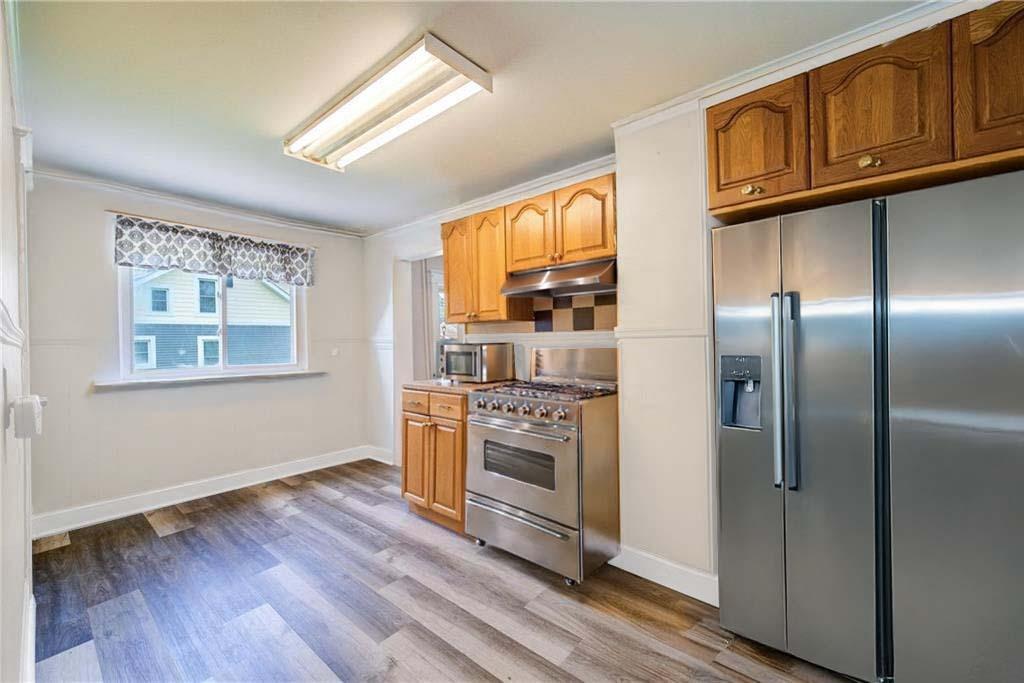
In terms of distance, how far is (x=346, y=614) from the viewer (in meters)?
2.13

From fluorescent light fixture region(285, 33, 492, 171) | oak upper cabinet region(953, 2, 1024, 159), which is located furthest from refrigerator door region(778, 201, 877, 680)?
fluorescent light fixture region(285, 33, 492, 171)

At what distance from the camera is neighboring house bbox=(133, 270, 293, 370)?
11.5 feet

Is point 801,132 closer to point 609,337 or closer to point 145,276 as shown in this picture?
point 609,337

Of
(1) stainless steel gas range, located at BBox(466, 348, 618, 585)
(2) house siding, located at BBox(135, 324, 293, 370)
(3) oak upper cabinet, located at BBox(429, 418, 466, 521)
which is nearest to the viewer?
(1) stainless steel gas range, located at BBox(466, 348, 618, 585)

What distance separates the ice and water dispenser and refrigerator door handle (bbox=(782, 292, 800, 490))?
0.11 meters

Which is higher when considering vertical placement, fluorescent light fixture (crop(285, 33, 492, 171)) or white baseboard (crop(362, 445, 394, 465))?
fluorescent light fixture (crop(285, 33, 492, 171))

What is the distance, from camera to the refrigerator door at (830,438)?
162cm

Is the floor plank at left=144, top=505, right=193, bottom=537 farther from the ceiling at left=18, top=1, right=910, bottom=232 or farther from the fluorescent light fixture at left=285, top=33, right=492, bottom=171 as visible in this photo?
the fluorescent light fixture at left=285, top=33, right=492, bottom=171

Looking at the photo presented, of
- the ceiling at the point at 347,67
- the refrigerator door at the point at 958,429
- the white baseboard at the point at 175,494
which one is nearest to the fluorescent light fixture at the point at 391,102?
the ceiling at the point at 347,67

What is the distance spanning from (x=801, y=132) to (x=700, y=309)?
0.86 meters

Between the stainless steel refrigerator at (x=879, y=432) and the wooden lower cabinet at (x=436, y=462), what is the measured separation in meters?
1.63

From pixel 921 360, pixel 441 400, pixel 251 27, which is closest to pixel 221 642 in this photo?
pixel 441 400

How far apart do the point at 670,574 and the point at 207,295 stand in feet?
13.7

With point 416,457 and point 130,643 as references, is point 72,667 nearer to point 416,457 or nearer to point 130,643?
point 130,643
